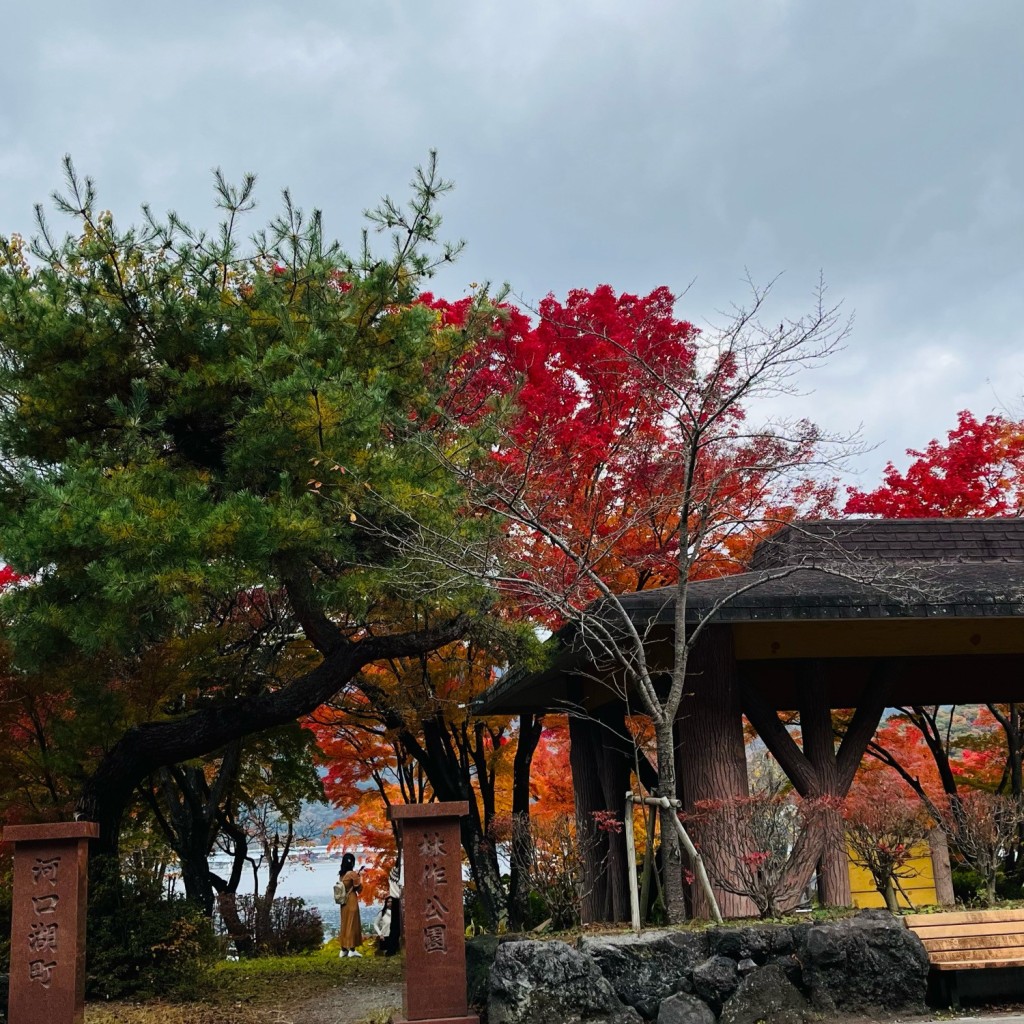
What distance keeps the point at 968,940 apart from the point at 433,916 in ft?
11.8

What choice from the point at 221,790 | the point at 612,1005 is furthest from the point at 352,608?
the point at 221,790

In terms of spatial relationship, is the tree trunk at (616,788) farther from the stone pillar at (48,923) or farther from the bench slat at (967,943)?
the stone pillar at (48,923)

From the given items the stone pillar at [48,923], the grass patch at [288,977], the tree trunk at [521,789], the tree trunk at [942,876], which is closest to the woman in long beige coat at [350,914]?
the grass patch at [288,977]

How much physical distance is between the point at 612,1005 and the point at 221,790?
9.69 meters

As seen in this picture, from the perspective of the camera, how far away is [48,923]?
276 inches

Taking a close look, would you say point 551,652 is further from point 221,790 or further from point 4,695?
point 221,790

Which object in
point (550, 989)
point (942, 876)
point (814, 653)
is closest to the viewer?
point (550, 989)

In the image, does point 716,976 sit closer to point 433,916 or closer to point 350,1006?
point 433,916

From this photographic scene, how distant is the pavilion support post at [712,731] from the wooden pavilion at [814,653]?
0.04ft

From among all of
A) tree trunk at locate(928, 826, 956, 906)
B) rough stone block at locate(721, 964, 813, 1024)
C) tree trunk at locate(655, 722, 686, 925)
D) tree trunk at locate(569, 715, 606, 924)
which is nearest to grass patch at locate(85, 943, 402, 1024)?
tree trunk at locate(569, 715, 606, 924)

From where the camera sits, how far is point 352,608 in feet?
29.6

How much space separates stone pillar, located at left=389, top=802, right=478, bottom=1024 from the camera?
22.2ft

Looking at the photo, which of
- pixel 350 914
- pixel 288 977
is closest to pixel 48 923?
pixel 288 977

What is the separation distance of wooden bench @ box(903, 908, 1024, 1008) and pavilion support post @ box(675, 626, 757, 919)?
1610 millimetres
